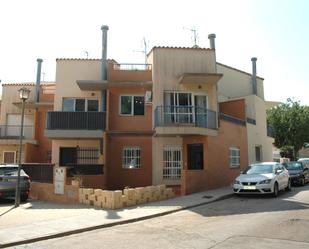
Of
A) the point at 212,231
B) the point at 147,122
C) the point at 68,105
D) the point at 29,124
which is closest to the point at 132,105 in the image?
the point at 147,122

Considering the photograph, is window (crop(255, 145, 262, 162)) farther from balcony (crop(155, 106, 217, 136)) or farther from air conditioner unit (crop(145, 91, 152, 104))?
air conditioner unit (crop(145, 91, 152, 104))

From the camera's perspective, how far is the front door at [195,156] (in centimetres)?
2127

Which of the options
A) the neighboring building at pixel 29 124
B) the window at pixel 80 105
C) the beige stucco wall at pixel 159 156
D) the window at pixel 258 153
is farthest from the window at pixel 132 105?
the window at pixel 258 153

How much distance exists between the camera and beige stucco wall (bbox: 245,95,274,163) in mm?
25469

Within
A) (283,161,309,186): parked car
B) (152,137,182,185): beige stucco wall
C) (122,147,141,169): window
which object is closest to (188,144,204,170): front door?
(152,137,182,185): beige stucco wall

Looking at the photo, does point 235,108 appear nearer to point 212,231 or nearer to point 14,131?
point 14,131

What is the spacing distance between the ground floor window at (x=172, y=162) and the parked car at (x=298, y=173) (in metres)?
6.57

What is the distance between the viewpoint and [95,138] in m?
21.5

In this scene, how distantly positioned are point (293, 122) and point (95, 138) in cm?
2612

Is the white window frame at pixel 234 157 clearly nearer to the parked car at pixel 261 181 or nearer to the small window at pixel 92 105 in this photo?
the parked car at pixel 261 181

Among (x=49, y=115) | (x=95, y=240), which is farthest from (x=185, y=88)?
(x=95, y=240)

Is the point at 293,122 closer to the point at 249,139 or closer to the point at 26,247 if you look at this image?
the point at 249,139

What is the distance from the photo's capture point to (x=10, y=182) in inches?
634

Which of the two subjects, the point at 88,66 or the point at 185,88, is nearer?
the point at 185,88
